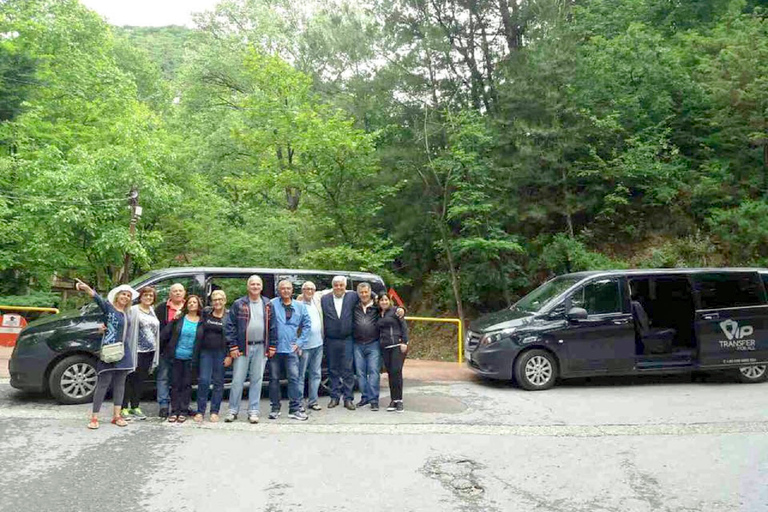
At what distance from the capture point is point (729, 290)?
31.0ft

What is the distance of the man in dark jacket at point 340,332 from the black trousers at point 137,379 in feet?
7.24

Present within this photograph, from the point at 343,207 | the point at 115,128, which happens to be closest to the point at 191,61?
the point at 115,128

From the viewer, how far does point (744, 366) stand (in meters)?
9.40

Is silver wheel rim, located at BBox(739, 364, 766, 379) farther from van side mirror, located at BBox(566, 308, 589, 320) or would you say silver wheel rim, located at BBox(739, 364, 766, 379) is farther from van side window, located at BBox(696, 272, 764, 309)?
van side mirror, located at BBox(566, 308, 589, 320)

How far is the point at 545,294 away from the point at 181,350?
6022 mm

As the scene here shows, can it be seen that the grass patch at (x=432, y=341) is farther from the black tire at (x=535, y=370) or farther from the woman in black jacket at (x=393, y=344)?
the woman in black jacket at (x=393, y=344)

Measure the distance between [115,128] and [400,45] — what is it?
991 cm

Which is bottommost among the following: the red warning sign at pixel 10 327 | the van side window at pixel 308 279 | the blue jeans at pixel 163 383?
the blue jeans at pixel 163 383

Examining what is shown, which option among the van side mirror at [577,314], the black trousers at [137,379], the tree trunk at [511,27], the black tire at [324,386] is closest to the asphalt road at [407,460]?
the black trousers at [137,379]

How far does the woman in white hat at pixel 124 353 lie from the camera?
6355 millimetres

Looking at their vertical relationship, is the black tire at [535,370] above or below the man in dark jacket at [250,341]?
below

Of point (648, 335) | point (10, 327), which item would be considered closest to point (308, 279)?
point (648, 335)

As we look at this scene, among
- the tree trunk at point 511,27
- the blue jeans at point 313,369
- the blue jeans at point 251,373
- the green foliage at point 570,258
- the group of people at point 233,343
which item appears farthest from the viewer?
the tree trunk at point 511,27

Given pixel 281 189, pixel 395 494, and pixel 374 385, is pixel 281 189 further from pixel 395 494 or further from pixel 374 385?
pixel 395 494
